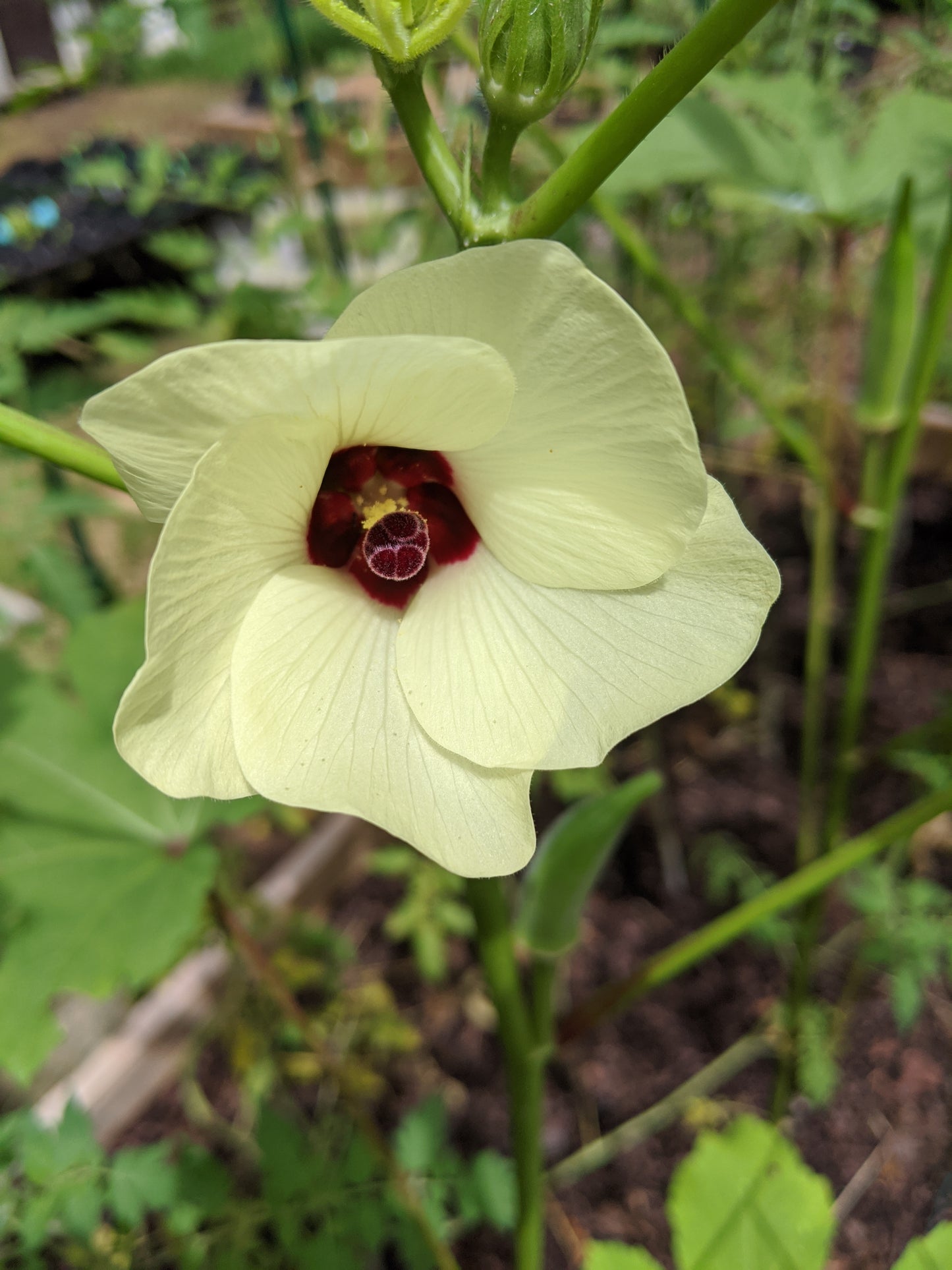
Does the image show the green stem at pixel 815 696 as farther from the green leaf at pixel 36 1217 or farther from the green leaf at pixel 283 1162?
the green leaf at pixel 36 1217

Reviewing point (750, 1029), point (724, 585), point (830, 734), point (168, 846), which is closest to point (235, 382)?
point (724, 585)

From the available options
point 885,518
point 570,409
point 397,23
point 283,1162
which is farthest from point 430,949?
A: point 397,23

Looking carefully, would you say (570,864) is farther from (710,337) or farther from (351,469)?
(710,337)

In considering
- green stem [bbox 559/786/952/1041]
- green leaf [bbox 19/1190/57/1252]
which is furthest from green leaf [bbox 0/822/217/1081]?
green stem [bbox 559/786/952/1041]

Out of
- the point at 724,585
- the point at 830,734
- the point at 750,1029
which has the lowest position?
the point at 750,1029

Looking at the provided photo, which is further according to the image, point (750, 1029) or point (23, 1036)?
point (750, 1029)

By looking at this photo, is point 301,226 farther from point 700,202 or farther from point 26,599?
point 26,599
